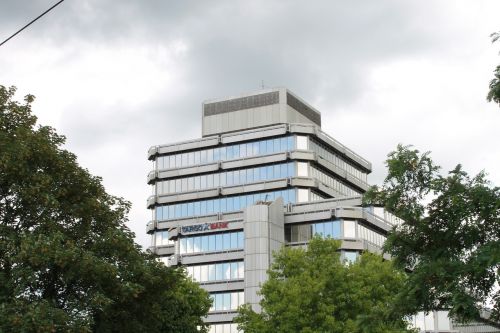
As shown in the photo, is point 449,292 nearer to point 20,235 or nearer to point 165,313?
point 20,235

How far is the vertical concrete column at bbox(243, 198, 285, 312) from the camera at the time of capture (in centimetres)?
10106

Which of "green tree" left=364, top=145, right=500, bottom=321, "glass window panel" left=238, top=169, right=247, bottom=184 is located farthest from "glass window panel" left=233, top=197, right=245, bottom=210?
"green tree" left=364, top=145, right=500, bottom=321

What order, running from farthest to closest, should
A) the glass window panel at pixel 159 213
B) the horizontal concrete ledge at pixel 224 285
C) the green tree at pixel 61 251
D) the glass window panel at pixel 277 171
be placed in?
the glass window panel at pixel 159 213
the glass window panel at pixel 277 171
the horizontal concrete ledge at pixel 224 285
the green tree at pixel 61 251

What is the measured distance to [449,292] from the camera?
77.8 feet

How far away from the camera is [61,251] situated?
33.8 meters

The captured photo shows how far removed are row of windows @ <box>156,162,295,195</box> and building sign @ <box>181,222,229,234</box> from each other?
9398 millimetres

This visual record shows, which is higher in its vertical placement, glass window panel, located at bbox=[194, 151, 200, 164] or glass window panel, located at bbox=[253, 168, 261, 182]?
glass window panel, located at bbox=[194, 151, 200, 164]

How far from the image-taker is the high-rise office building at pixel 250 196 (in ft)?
339

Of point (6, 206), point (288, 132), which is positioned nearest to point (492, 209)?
point (6, 206)

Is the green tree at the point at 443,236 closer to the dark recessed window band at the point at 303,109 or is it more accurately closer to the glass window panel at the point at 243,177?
the glass window panel at the point at 243,177

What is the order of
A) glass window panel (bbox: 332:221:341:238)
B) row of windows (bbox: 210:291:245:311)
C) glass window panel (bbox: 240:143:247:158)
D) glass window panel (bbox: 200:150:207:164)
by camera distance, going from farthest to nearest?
glass window panel (bbox: 200:150:207:164) → glass window panel (bbox: 240:143:247:158) → row of windows (bbox: 210:291:245:311) → glass window panel (bbox: 332:221:341:238)

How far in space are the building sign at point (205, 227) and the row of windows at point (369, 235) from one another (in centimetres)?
1724

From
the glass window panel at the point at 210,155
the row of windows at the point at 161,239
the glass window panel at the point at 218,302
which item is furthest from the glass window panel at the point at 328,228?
the row of windows at the point at 161,239

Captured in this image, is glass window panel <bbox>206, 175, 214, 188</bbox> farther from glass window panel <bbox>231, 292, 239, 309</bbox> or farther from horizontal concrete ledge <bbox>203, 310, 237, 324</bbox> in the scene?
horizontal concrete ledge <bbox>203, 310, 237, 324</bbox>
